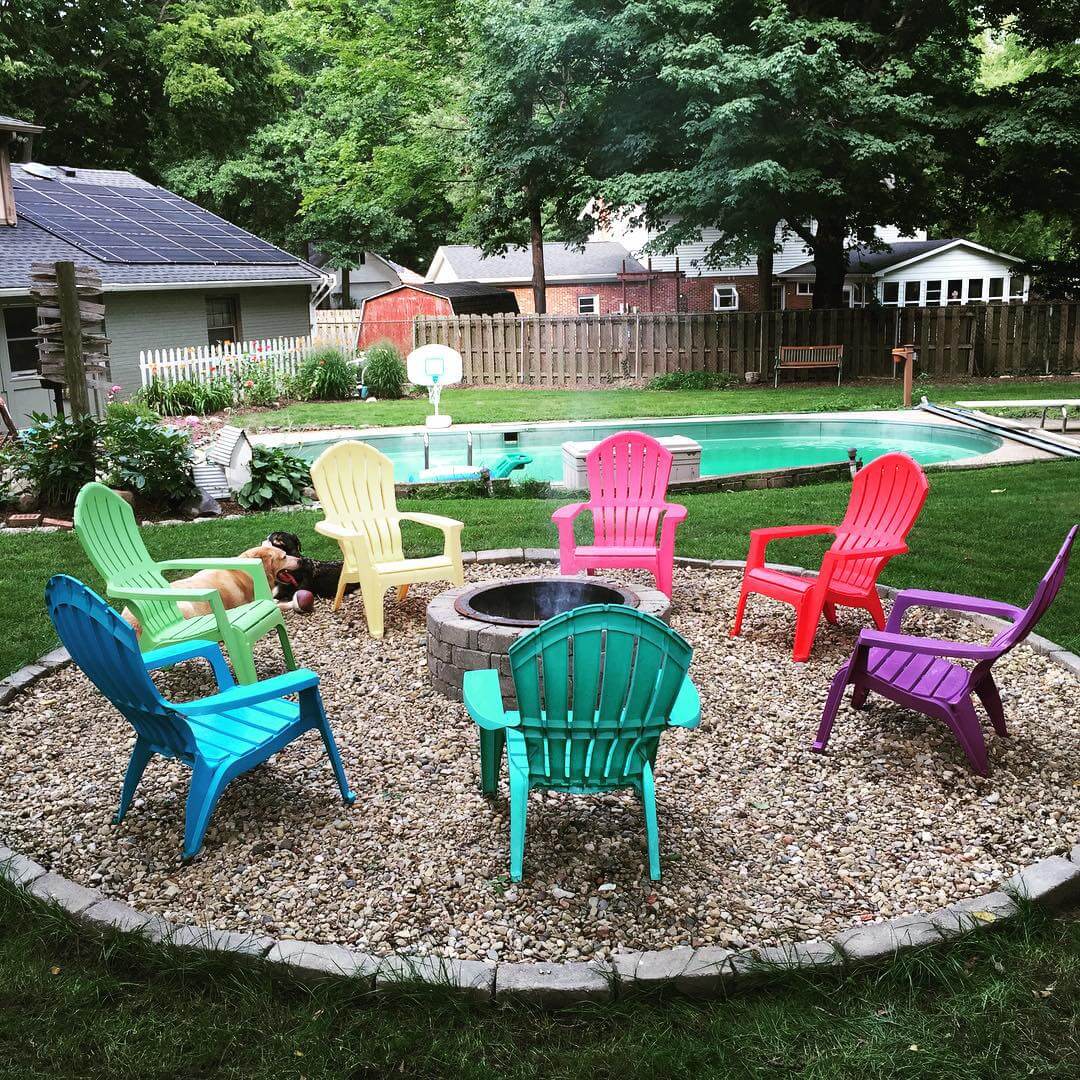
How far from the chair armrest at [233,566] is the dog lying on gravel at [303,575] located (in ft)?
2.90

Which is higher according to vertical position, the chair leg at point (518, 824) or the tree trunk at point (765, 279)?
the tree trunk at point (765, 279)

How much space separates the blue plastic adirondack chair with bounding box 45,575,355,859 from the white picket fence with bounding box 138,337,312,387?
13.0 metres

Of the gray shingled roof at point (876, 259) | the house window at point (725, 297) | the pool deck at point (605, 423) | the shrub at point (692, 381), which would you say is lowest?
the pool deck at point (605, 423)

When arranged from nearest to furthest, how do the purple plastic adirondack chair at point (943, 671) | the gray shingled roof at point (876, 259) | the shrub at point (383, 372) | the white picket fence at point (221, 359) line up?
the purple plastic adirondack chair at point (943, 671)
the white picket fence at point (221, 359)
the shrub at point (383, 372)
the gray shingled roof at point (876, 259)

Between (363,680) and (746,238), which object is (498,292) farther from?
(363,680)

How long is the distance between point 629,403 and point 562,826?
45.1 ft

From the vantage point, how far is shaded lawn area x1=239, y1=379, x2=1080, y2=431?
15062mm

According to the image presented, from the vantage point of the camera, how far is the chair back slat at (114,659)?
3.15 metres

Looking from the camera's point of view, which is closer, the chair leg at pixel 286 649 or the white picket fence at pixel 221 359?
the chair leg at pixel 286 649

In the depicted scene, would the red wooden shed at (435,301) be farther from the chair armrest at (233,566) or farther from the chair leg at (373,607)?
the chair armrest at (233,566)

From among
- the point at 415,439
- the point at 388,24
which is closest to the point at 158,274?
the point at 415,439

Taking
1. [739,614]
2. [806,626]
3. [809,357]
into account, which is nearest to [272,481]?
[739,614]

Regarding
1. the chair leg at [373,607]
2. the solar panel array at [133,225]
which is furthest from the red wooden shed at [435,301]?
the chair leg at [373,607]

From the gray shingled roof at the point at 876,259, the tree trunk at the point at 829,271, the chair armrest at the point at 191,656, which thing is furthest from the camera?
the gray shingled roof at the point at 876,259
